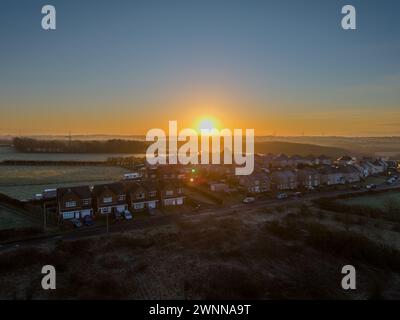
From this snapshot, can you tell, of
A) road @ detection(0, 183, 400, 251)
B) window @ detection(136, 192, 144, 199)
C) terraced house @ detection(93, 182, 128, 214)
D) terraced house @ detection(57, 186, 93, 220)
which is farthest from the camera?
window @ detection(136, 192, 144, 199)

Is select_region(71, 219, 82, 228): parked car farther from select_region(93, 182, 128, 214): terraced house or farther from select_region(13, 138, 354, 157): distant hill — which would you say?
select_region(13, 138, 354, 157): distant hill

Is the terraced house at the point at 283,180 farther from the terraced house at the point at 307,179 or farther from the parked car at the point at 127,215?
the parked car at the point at 127,215

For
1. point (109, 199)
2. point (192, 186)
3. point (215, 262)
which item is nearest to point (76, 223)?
point (109, 199)

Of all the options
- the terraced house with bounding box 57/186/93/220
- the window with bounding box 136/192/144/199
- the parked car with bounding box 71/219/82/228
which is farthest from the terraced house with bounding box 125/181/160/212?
the parked car with bounding box 71/219/82/228

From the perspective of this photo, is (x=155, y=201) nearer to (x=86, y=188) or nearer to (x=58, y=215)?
(x=86, y=188)

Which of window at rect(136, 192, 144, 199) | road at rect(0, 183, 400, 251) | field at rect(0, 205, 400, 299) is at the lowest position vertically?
field at rect(0, 205, 400, 299)

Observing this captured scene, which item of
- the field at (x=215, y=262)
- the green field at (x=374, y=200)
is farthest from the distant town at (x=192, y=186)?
the field at (x=215, y=262)
